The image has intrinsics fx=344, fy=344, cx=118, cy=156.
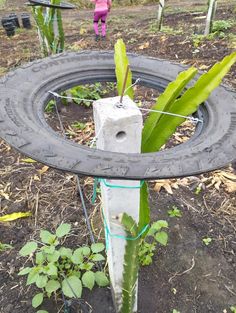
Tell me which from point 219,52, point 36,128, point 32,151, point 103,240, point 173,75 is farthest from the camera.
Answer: point 219,52

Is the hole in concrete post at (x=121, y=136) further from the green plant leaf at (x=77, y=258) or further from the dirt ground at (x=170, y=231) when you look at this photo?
the dirt ground at (x=170, y=231)

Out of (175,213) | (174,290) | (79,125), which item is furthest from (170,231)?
(79,125)

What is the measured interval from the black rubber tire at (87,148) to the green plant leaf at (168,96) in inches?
5.9

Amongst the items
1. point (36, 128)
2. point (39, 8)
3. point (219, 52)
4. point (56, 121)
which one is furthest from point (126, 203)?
point (219, 52)

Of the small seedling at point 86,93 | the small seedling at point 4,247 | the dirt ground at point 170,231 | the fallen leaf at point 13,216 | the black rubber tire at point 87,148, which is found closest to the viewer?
the black rubber tire at point 87,148

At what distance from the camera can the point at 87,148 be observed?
1026mm

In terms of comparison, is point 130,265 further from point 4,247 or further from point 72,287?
point 4,247

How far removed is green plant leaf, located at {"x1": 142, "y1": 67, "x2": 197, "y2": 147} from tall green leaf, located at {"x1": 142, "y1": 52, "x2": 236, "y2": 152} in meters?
0.02

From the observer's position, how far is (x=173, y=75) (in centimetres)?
151

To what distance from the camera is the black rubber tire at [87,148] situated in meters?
0.95

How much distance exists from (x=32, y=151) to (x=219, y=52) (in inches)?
175

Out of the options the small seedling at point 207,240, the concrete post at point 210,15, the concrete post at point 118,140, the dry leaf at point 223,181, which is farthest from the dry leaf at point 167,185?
the concrete post at point 210,15

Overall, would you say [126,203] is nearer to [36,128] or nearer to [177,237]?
[36,128]

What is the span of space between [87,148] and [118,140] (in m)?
0.16
